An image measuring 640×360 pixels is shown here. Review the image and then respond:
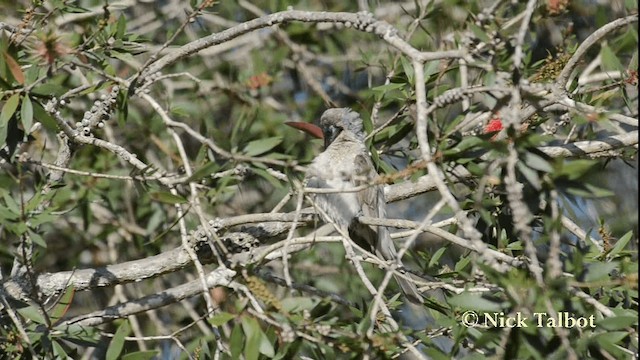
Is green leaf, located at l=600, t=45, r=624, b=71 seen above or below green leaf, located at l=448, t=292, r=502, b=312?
above

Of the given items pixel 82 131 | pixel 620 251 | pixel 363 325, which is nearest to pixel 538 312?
pixel 363 325

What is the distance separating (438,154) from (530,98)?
11.6 inches

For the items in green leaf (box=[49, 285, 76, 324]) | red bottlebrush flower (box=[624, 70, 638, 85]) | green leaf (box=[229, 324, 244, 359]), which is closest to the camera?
green leaf (box=[229, 324, 244, 359])

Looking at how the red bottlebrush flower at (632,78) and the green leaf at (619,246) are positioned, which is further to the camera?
the red bottlebrush flower at (632,78)

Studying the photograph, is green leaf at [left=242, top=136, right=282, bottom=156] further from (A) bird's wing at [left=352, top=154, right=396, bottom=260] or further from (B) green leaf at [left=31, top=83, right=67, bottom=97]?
(A) bird's wing at [left=352, top=154, right=396, bottom=260]

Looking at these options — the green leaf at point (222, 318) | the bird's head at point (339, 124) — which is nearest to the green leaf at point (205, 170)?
the green leaf at point (222, 318)

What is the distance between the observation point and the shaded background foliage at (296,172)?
8.36ft

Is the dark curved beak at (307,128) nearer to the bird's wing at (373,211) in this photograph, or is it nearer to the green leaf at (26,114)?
the bird's wing at (373,211)

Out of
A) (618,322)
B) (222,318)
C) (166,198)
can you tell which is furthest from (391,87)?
(618,322)

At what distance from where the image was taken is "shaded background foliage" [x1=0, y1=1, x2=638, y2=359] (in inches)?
100

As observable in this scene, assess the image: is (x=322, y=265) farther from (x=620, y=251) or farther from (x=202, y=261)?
(x=620, y=251)

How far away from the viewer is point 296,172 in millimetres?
2945

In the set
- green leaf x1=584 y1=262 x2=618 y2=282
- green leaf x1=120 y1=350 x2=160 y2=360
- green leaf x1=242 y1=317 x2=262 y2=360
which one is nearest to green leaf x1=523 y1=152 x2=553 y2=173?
green leaf x1=584 y1=262 x2=618 y2=282

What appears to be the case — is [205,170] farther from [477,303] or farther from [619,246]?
[619,246]
